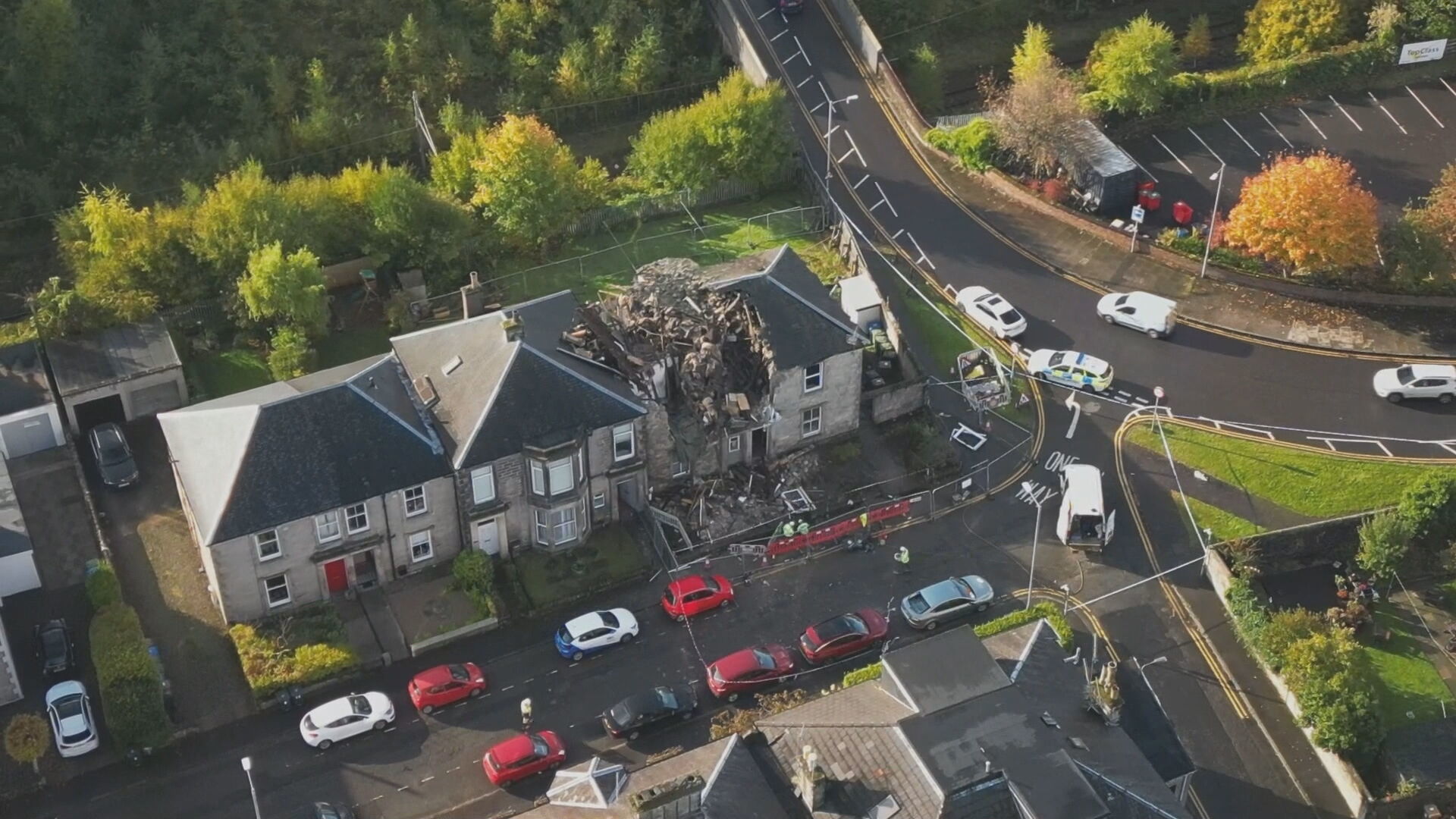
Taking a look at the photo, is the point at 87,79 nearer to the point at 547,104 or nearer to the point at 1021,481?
the point at 547,104

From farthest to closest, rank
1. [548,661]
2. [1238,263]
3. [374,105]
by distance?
[374,105]
[1238,263]
[548,661]

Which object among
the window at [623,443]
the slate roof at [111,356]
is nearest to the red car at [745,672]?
the window at [623,443]

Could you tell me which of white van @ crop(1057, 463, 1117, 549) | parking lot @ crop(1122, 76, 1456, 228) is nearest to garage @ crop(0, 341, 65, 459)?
white van @ crop(1057, 463, 1117, 549)

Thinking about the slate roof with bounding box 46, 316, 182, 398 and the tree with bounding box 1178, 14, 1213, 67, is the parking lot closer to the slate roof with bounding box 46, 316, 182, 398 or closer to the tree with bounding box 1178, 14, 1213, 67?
the tree with bounding box 1178, 14, 1213, 67

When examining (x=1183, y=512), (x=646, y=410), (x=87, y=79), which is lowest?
(x=1183, y=512)

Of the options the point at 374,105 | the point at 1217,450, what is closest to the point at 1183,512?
the point at 1217,450

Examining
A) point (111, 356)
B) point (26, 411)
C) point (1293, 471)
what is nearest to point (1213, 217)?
point (1293, 471)

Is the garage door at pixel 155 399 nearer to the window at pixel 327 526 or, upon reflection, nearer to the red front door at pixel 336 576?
the red front door at pixel 336 576
